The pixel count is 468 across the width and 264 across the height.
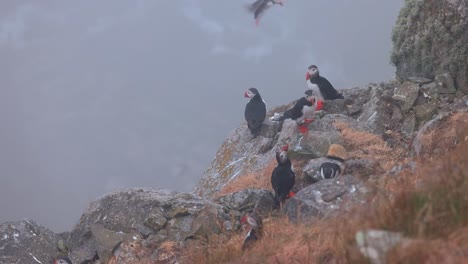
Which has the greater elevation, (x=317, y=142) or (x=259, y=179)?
(x=317, y=142)

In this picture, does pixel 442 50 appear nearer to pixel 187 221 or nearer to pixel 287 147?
pixel 287 147

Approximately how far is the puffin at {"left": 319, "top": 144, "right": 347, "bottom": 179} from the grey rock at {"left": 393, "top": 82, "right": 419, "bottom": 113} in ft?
5.16

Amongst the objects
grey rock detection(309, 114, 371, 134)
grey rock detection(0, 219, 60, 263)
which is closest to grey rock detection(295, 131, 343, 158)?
grey rock detection(309, 114, 371, 134)

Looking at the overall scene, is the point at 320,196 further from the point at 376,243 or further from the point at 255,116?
the point at 255,116

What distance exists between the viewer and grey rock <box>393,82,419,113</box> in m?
9.89

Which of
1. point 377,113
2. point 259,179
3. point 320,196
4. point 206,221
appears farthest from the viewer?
point 377,113

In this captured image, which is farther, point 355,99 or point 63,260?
point 355,99

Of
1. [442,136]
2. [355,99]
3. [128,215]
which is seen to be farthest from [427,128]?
[128,215]

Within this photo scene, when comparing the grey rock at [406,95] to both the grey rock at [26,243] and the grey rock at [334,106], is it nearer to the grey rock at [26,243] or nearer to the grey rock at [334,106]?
the grey rock at [334,106]

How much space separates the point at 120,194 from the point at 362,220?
574 cm

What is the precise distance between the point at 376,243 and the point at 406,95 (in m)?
6.84

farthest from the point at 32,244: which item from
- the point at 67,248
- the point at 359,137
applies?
the point at 359,137

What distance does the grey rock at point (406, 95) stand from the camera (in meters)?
9.89

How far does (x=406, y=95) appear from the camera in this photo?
10039 mm
